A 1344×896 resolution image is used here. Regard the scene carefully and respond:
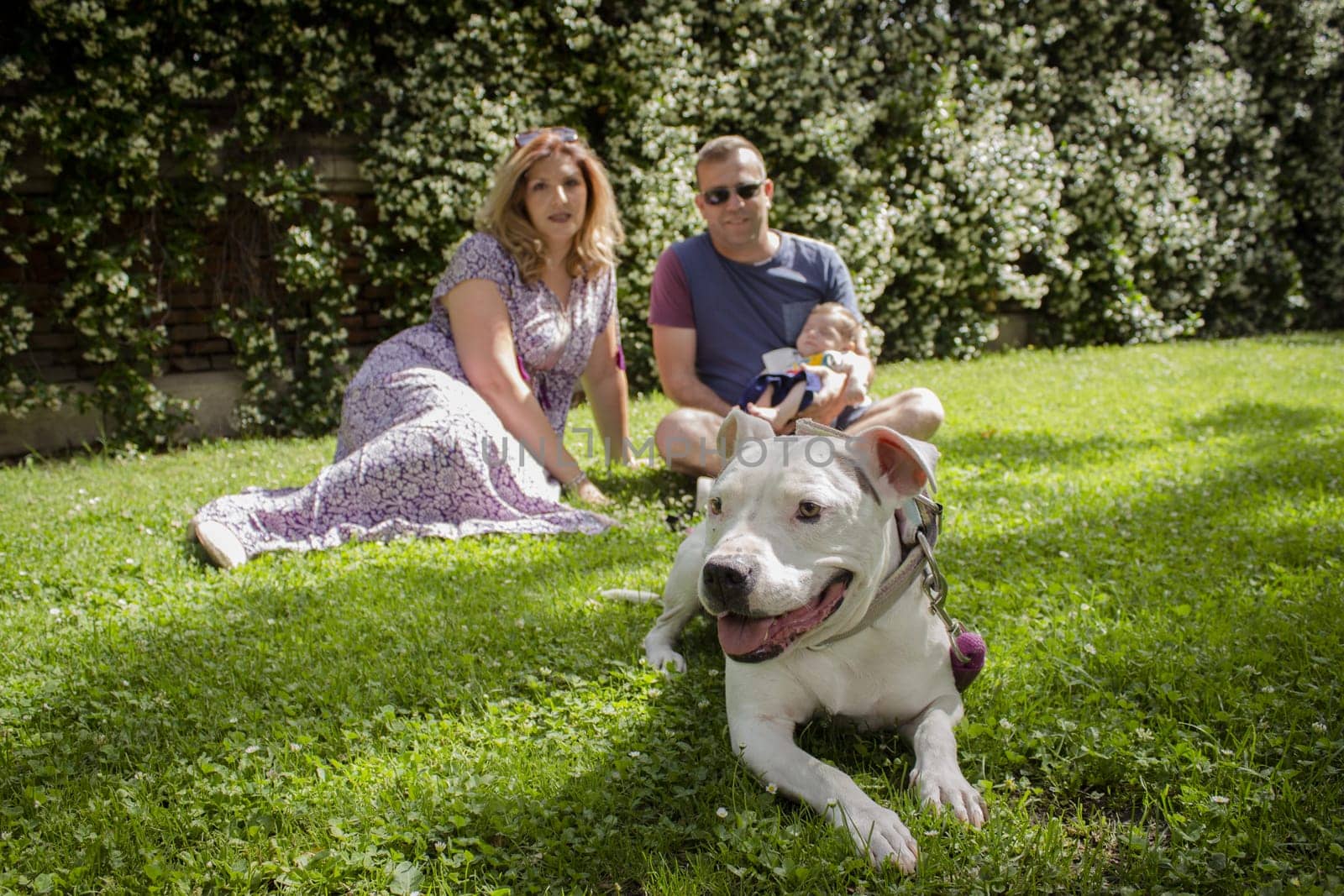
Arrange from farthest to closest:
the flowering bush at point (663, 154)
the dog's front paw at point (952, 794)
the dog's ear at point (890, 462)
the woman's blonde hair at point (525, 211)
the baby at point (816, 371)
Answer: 1. the flowering bush at point (663, 154)
2. the woman's blonde hair at point (525, 211)
3. the baby at point (816, 371)
4. the dog's ear at point (890, 462)
5. the dog's front paw at point (952, 794)

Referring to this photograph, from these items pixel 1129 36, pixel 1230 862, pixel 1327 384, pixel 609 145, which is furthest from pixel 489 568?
pixel 1129 36

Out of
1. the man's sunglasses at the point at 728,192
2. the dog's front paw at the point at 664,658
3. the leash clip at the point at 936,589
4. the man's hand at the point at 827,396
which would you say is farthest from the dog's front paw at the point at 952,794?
the man's sunglasses at the point at 728,192

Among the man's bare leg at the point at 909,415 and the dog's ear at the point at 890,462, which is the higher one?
the dog's ear at the point at 890,462

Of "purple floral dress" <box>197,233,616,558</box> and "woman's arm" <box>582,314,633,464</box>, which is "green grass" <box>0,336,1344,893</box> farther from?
"woman's arm" <box>582,314,633,464</box>

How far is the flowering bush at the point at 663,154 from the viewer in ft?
21.6

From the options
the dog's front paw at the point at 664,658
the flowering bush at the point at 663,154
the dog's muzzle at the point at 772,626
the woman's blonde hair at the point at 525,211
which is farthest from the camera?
the flowering bush at the point at 663,154

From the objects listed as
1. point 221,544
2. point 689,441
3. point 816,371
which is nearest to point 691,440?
point 689,441

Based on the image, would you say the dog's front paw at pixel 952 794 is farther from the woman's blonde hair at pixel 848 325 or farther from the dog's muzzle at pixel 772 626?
the woman's blonde hair at pixel 848 325

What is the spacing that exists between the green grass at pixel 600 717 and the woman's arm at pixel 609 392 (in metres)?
1.34

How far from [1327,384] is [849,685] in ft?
24.0

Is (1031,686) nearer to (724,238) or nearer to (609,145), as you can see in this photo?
(724,238)

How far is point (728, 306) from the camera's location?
5020mm

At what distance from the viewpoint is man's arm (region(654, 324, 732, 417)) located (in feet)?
16.4

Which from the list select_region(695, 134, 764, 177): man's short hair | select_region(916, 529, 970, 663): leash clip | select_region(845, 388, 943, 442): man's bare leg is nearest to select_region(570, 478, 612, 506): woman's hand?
select_region(845, 388, 943, 442): man's bare leg
